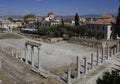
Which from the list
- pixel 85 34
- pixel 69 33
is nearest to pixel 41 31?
pixel 69 33

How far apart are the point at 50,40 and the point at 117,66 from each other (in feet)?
81.9

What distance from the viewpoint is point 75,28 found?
51094mm

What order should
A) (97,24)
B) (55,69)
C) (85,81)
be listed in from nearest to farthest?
(85,81) → (55,69) → (97,24)

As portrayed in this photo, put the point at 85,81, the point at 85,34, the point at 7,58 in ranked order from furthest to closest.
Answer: the point at 85,34, the point at 7,58, the point at 85,81

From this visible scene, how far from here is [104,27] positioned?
174 ft

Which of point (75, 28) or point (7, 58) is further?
point (75, 28)

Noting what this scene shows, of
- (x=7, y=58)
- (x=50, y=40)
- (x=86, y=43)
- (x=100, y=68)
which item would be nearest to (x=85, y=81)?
(x=100, y=68)

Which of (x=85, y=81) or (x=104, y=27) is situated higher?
(x=104, y=27)

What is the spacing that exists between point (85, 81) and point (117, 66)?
738cm

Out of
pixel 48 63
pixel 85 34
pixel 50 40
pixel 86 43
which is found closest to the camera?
pixel 48 63

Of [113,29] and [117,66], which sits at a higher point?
[113,29]

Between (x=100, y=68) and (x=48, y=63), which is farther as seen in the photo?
(x=48, y=63)

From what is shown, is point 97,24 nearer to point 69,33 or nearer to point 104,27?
point 104,27

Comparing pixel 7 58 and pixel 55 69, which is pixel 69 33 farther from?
pixel 55 69
